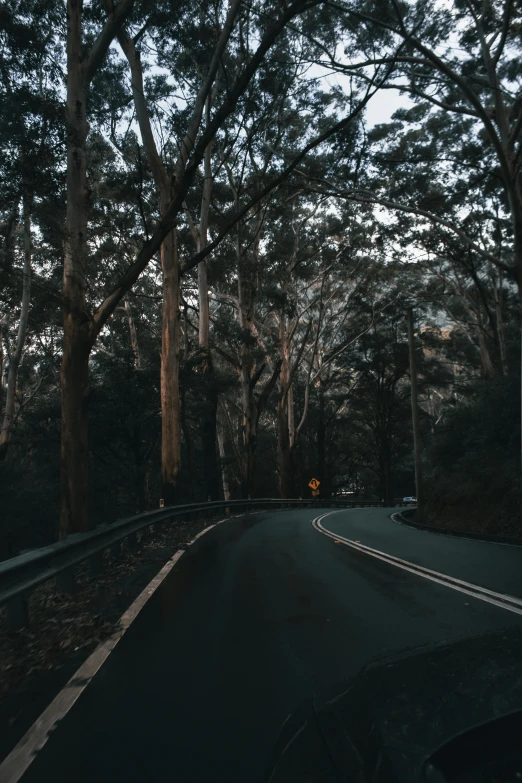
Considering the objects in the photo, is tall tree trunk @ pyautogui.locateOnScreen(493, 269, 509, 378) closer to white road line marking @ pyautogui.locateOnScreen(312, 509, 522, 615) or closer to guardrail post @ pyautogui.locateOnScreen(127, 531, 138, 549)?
white road line marking @ pyautogui.locateOnScreen(312, 509, 522, 615)

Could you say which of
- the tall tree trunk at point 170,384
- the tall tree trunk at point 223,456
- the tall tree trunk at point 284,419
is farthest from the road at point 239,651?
the tall tree trunk at point 223,456

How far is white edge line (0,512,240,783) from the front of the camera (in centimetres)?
326

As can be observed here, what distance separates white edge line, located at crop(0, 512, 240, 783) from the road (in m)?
0.06

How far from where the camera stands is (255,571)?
9.64 meters

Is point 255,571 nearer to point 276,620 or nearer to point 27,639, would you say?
point 276,620

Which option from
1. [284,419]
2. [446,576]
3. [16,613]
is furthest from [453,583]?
[284,419]

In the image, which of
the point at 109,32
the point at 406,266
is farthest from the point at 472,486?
the point at 109,32

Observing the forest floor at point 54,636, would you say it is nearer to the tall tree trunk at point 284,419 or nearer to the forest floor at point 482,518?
the forest floor at point 482,518

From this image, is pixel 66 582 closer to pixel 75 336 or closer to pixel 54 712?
pixel 54 712

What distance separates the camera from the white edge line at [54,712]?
3259 millimetres

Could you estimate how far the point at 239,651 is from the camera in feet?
17.2

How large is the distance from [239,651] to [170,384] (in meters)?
17.1

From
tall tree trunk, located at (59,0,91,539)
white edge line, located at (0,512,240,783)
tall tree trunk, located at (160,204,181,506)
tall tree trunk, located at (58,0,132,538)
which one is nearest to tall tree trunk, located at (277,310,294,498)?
tall tree trunk, located at (160,204,181,506)

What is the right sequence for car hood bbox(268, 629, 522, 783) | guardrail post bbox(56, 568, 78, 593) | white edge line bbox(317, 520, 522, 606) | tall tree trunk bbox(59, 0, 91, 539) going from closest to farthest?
car hood bbox(268, 629, 522, 783) < white edge line bbox(317, 520, 522, 606) < guardrail post bbox(56, 568, 78, 593) < tall tree trunk bbox(59, 0, 91, 539)
